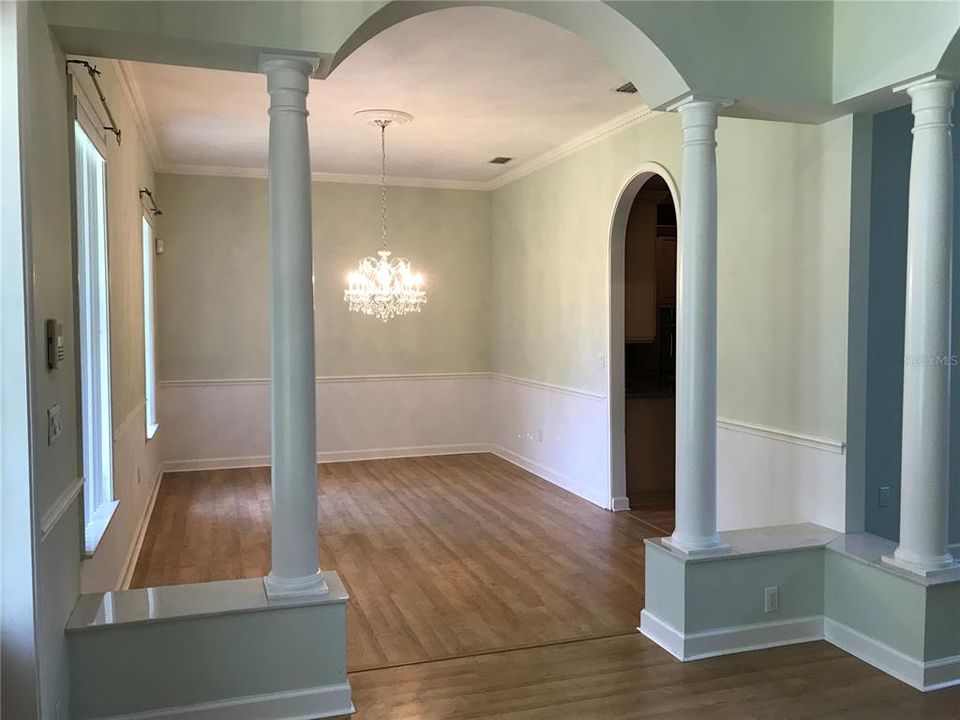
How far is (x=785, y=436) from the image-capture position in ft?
13.1

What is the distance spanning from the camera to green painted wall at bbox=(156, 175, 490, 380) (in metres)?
7.34

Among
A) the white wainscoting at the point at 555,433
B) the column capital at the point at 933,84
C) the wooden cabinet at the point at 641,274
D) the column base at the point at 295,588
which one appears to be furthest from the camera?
the wooden cabinet at the point at 641,274

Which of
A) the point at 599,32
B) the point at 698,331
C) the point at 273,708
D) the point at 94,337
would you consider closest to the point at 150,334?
the point at 94,337

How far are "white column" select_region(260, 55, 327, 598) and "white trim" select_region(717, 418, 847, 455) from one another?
244cm

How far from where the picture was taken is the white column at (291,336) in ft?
9.12

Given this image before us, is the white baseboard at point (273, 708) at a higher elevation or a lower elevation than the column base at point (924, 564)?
lower

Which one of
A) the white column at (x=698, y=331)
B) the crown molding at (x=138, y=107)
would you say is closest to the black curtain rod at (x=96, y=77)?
the crown molding at (x=138, y=107)

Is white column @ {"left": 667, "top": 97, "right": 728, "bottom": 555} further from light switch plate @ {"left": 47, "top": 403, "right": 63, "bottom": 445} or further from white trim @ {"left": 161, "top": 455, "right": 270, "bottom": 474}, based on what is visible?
white trim @ {"left": 161, "top": 455, "right": 270, "bottom": 474}

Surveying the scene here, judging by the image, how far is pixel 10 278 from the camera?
210 cm

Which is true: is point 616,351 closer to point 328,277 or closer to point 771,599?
point 771,599

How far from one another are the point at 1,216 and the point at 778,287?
3.44 m

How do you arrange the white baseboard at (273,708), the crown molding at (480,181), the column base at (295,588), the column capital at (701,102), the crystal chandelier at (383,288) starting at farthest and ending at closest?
1. the crystal chandelier at (383,288)
2. the crown molding at (480,181)
3. the column capital at (701,102)
4. the column base at (295,588)
5. the white baseboard at (273,708)

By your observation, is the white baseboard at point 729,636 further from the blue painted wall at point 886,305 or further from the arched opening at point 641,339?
the arched opening at point 641,339

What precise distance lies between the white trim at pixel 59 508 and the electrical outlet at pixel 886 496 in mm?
3528
